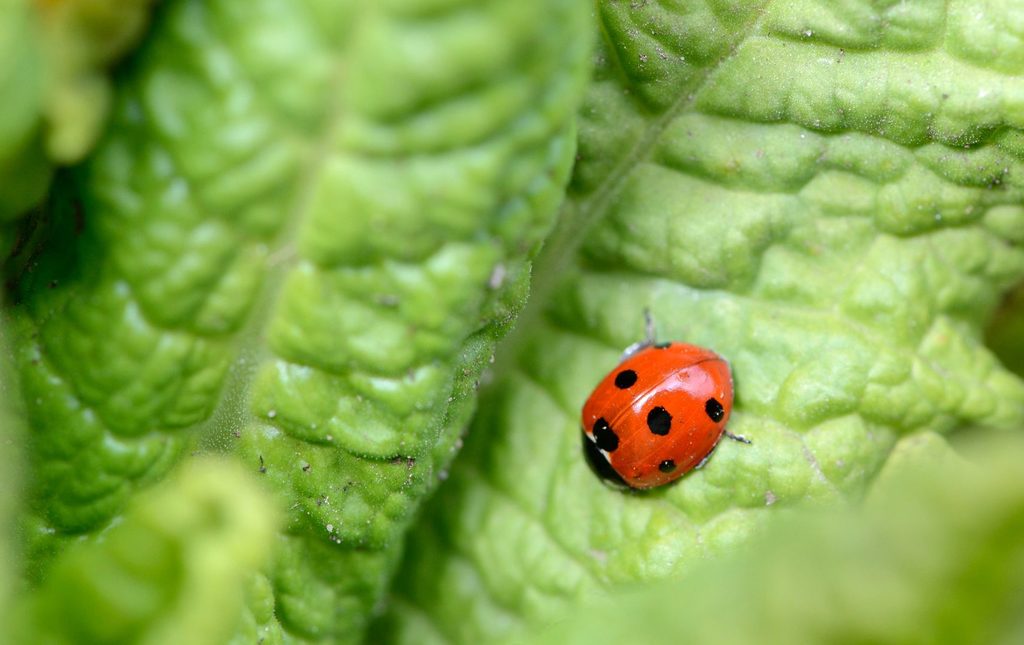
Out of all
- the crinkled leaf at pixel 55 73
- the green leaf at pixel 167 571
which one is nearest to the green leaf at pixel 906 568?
the green leaf at pixel 167 571

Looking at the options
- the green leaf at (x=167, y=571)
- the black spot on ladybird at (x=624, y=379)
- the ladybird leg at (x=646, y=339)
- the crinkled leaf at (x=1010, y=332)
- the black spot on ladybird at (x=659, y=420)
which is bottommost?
the crinkled leaf at (x=1010, y=332)

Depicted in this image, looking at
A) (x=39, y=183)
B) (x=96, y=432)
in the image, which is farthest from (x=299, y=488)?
(x=39, y=183)

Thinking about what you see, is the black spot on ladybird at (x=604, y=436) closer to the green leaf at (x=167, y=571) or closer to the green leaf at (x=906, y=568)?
the green leaf at (x=906, y=568)

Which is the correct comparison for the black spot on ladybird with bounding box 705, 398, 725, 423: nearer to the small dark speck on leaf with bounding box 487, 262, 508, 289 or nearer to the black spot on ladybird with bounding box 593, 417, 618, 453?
the black spot on ladybird with bounding box 593, 417, 618, 453

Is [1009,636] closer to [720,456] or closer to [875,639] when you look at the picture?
[875,639]

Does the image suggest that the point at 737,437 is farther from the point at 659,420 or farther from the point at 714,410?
the point at 659,420

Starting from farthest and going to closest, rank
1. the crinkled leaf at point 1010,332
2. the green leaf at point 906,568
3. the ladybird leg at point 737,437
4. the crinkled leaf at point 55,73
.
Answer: the crinkled leaf at point 1010,332 < the ladybird leg at point 737,437 < the crinkled leaf at point 55,73 < the green leaf at point 906,568

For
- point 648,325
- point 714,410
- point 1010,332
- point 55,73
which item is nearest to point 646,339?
point 648,325
